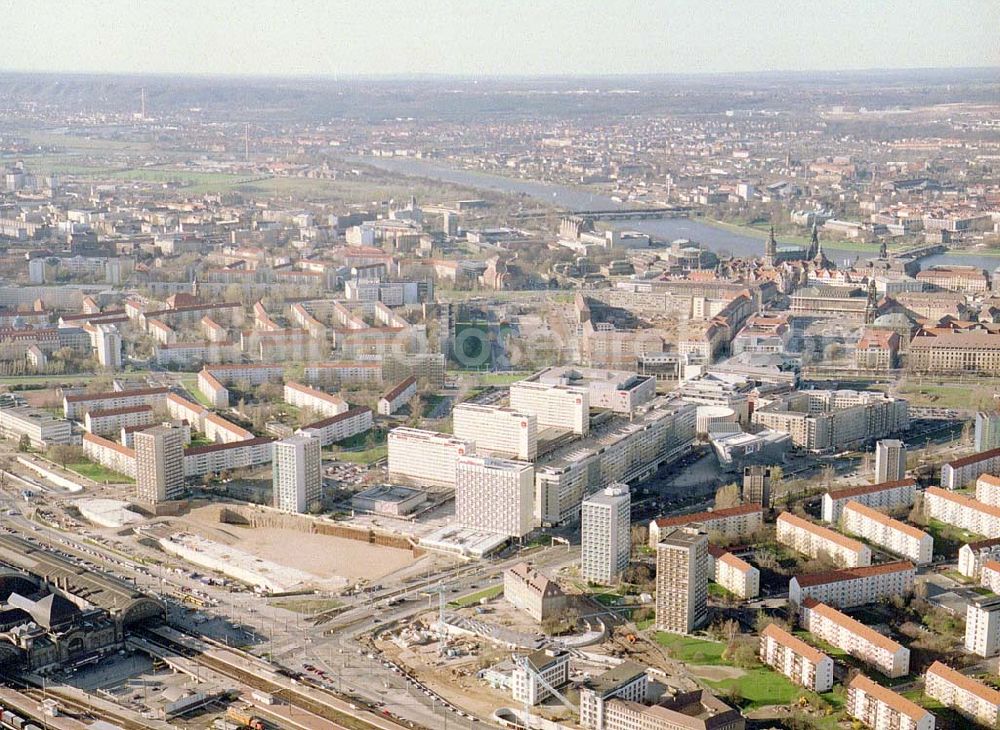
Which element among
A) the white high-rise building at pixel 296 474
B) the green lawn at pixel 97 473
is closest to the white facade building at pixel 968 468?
the white high-rise building at pixel 296 474

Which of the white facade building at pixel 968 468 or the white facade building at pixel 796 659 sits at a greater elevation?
the white facade building at pixel 968 468

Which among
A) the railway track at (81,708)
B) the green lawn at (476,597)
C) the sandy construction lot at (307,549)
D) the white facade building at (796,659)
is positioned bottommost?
the railway track at (81,708)

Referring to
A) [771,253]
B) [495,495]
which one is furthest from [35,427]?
[771,253]

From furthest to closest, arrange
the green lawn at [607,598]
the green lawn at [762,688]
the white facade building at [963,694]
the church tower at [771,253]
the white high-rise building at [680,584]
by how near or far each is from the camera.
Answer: the church tower at [771,253] → the green lawn at [607,598] → the white high-rise building at [680,584] → the green lawn at [762,688] → the white facade building at [963,694]

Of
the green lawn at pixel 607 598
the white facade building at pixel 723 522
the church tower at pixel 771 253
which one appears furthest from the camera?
the church tower at pixel 771 253

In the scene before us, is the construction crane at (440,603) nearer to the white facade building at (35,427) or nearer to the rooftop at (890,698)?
the rooftop at (890,698)

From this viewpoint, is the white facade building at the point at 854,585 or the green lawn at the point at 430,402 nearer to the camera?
the white facade building at the point at 854,585
